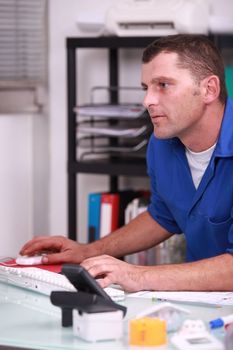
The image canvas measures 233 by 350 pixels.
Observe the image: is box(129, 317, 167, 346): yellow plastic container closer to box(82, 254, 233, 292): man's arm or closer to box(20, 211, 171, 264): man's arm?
box(82, 254, 233, 292): man's arm

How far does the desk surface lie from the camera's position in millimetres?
1588

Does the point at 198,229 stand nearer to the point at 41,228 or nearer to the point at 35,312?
the point at 35,312

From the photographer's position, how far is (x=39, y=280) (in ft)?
6.40

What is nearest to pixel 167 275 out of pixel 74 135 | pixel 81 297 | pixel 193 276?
pixel 193 276

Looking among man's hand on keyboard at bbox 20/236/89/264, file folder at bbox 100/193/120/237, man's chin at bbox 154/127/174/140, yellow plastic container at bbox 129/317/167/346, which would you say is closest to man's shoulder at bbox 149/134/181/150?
man's chin at bbox 154/127/174/140

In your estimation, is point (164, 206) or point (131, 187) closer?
point (164, 206)

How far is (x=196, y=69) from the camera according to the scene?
7.41ft

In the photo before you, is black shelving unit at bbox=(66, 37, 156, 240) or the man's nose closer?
the man's nose

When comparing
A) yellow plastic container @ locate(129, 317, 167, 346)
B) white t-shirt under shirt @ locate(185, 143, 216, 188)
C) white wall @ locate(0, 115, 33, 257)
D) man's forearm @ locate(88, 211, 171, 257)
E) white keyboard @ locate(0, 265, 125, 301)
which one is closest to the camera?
yellow plastic container @ locate(129, 317, 167, 346)

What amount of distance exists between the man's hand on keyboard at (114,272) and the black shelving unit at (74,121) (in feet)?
4.00

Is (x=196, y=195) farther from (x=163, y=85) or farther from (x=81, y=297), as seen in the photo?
(x=81, y=297)

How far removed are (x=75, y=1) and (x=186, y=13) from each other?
0.68 metres

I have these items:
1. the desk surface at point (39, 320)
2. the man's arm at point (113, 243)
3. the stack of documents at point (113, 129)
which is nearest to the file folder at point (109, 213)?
the stack of documents at point (113, 129)

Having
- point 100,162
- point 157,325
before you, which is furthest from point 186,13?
point 157,325
